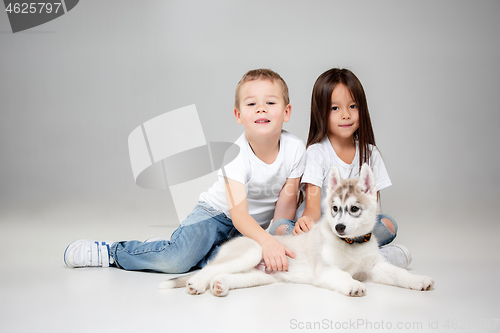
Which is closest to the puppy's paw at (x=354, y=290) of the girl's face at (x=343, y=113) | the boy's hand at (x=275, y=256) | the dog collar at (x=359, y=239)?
the dog collar at (x=359, y=239)

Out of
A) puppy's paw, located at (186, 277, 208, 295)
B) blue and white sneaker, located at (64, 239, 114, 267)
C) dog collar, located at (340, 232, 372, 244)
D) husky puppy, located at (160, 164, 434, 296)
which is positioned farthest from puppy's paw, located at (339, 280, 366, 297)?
blue and white sneaker, located at (64, 239, 114, 267)

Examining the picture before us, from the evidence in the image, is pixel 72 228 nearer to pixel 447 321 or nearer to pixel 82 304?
pixel 82 304

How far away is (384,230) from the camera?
3.21m

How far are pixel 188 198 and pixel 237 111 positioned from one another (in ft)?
2.91

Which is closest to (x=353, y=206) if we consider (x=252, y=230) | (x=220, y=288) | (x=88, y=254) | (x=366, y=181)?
(x=366, y=181)

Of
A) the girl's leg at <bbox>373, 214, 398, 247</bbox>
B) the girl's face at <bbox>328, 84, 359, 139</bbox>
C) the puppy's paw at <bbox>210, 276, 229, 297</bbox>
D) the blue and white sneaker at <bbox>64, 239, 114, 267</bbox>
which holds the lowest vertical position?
the girl's leg at <bbox>373, 214, 398, 247</bbox>

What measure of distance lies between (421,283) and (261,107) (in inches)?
58.9

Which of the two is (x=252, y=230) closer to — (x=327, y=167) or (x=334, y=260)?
(x=334, y=260)

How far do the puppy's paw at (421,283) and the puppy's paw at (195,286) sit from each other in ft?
3.75

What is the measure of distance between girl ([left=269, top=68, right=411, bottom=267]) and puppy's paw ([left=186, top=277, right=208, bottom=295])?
2.83 feet

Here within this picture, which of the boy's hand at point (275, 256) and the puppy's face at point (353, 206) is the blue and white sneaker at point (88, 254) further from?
the puppy's face at point (353, 206)

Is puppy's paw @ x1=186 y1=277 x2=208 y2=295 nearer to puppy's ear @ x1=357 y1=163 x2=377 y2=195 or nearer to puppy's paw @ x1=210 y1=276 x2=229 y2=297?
puppy's paw @ x1=210 y1=276 x2=229 y2=297

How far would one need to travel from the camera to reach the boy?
3.06 metres

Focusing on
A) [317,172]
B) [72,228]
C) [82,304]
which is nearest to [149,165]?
[72,228]
